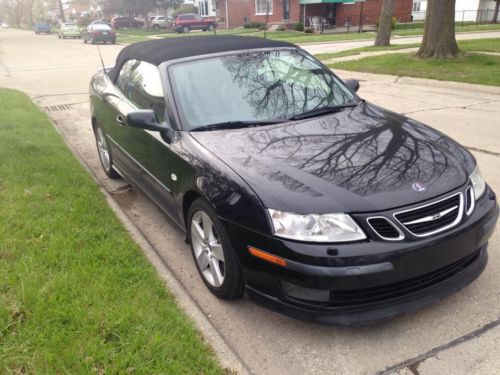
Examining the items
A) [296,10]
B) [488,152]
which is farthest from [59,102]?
[296,10]

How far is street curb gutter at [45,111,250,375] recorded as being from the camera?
8.34 feet

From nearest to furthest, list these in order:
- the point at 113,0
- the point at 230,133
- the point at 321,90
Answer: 1. the point at 230,133
2. the point at 321,90
3. the point at 113,0

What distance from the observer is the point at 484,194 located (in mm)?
2986

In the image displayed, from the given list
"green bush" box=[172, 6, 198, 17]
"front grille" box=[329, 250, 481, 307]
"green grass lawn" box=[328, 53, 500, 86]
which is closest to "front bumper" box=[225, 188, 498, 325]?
"front grille" box=[329, 250, 481, 307]

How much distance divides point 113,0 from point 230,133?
5618 centimetres

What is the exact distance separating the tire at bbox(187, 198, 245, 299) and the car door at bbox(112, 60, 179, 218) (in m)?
0.44

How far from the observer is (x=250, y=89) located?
369 cm

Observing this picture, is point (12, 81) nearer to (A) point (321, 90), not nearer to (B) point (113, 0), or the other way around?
(A) point (321, 90)

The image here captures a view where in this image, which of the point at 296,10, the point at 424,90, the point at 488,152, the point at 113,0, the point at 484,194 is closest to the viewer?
the point at 484,194

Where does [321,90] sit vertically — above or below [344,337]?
Result: above

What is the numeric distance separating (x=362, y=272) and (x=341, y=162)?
734 millimetres

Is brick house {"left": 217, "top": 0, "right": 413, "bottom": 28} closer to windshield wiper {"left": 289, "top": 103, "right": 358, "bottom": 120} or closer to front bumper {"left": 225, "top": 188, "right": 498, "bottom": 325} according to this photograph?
windshield wiper {"left": 289, "top": 103, "right": 358, "bottom": 120}

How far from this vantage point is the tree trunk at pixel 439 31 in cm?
1223

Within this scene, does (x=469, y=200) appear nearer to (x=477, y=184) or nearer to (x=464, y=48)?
(x=477, y=184)
